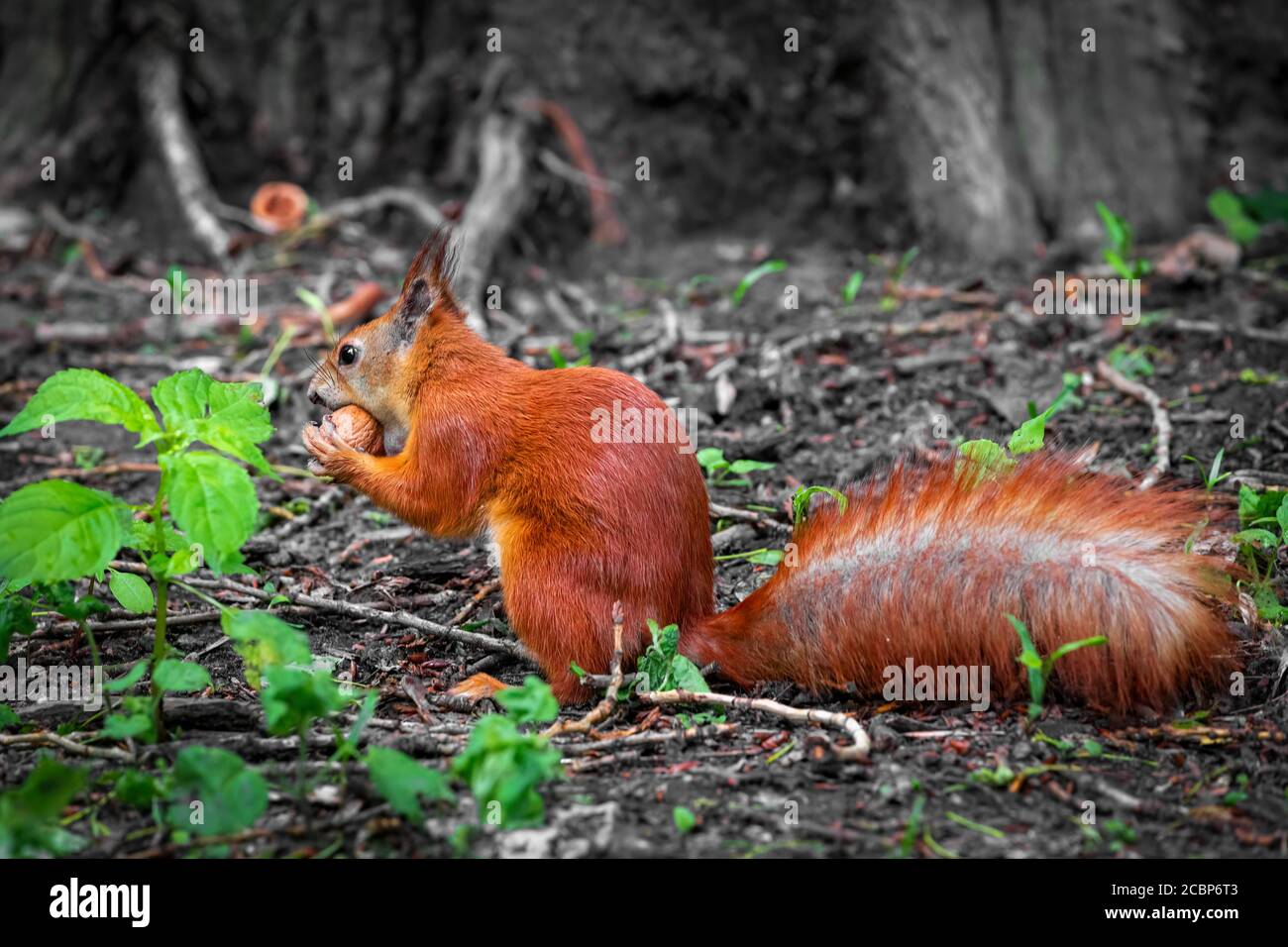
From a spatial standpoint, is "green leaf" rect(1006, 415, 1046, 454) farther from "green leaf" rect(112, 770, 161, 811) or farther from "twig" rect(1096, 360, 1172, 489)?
"green leaf" rect(112, 770, 161, 811)

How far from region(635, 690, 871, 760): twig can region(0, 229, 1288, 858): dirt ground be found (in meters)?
0.04

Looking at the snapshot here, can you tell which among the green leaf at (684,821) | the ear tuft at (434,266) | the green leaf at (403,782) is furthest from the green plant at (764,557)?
the green leaf at (403,782)

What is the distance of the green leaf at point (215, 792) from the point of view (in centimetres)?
248

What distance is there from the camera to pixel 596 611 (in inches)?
135

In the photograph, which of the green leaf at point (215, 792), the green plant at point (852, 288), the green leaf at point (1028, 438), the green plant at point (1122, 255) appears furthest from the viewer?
the green plant at point (852, 288)

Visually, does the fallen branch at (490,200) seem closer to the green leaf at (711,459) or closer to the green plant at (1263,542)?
the green leaf at (711,459)

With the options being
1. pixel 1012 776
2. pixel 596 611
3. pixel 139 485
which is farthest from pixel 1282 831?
pixel 139 485

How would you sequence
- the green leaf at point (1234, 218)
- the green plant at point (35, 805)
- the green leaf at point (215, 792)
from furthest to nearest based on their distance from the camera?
the green leaf at point (1234, 218) → the green leaf at point (215, 792) → the green plant at point (35, 805)

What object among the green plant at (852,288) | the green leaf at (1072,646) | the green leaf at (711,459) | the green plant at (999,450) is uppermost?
the green plant at (852,288)

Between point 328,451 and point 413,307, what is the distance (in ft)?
1.86

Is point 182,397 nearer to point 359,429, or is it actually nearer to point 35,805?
point 35,805

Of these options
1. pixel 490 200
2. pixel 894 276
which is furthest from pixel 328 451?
pixel 894 276

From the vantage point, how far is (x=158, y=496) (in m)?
2.85

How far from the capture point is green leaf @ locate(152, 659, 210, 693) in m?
Answer: 2.71
